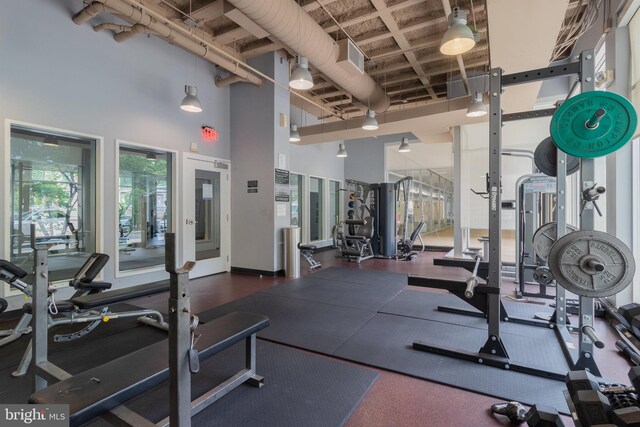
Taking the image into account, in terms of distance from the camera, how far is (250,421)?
1899mm

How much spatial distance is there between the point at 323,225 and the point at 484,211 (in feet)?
14.1

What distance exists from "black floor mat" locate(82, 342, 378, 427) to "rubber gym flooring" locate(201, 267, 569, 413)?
0.26 m

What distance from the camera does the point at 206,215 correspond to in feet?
19.5

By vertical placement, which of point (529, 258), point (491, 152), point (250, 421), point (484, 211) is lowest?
point (250, 421)

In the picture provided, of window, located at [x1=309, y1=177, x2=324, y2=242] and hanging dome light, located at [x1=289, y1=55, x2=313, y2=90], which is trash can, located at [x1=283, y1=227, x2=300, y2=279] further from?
window, located at [x1=309, y1=177, x2=324, y2=242]

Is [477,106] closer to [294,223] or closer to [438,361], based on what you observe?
[438,361]

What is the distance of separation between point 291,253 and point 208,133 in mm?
2625

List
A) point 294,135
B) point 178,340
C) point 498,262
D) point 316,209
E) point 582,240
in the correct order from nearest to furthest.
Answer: point 178,340 → point 582,240 → point 498,262 → point 294,135 → point 316,209

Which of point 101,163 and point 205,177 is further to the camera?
point 205,177

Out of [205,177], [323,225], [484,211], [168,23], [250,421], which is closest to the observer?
[250,421]

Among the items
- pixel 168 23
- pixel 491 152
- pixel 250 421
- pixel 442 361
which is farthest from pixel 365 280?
pixel 168 23

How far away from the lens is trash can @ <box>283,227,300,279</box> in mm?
5840

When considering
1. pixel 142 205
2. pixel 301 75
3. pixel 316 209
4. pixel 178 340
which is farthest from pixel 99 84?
pixel 316 209

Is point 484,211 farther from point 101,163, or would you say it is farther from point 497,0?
point 101,163
